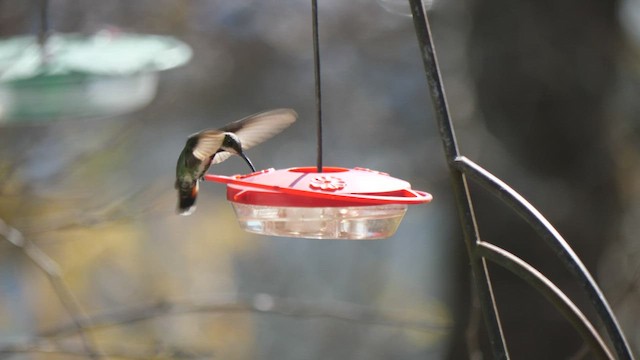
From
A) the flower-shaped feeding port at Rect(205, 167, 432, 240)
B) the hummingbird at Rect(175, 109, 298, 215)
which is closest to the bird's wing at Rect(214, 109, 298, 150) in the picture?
the hummingbird at Rect(175, 109, 298, 215)

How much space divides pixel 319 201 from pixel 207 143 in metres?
0.42

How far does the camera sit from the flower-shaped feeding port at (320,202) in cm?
129

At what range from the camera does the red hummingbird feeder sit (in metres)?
1.29

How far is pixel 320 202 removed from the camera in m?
1.30

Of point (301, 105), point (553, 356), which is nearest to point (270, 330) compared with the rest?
point (301, 105)

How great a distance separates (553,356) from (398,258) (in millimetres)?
1915

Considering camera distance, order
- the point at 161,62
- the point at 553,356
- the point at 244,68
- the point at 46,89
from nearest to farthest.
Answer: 1. the point at 46,89
2. the point at 161,62
3. the point at 553,356
4. the point at 244,68

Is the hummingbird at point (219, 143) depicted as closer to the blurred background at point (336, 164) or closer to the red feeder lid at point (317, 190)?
the red feeder lid at point (317, 190)

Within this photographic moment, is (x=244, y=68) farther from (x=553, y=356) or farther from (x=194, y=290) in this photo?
(x=553, y=356)

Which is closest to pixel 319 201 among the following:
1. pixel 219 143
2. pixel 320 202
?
pixel 320 202

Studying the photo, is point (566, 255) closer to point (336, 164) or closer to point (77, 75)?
point (77, 75)

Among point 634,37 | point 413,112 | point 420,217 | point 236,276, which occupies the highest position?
point 634,37

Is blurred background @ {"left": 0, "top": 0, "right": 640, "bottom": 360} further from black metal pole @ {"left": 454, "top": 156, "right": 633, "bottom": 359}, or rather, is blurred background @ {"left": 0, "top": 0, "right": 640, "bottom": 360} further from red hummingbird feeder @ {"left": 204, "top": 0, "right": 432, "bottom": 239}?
black metal pole @ {"left": 454, "top": 156, "right": 633, "bottom": 359}

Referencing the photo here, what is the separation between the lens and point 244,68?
4.43m
